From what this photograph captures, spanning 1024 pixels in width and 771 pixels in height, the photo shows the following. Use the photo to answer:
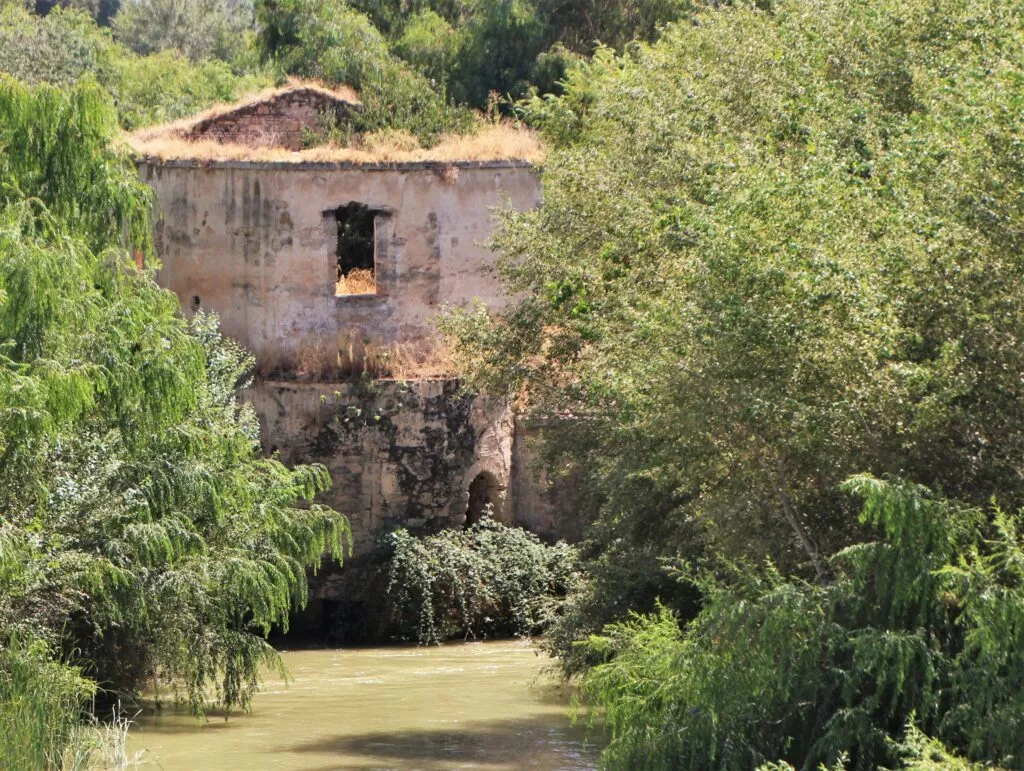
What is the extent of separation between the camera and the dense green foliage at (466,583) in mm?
23125

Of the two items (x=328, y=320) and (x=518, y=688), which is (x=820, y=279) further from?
(x=328, y=320)

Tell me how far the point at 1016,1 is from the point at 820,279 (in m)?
4.95

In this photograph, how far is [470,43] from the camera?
34.6 m

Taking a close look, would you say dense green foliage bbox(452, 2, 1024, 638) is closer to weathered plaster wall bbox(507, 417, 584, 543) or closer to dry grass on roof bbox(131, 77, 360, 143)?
weathered plaster wall bbox(507, 417, 584, 543)

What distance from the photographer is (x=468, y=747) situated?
52.3 ft

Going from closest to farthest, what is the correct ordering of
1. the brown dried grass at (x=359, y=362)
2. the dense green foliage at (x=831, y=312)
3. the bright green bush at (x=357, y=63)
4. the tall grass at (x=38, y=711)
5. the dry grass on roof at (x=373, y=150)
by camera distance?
the dense green foliage at (x=831, y=312) < the tall grass at (x=38, y=711) < the brown dried grass at (x=359, y=362) < the dry grass on roof at (x=373, y=150) < the bright green bush at (x=357, y=63)

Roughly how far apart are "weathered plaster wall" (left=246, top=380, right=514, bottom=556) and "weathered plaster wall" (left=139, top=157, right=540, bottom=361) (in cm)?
119

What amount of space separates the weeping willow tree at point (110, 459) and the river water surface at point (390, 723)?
61 cm

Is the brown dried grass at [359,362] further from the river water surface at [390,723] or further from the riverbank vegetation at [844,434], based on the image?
the riverbank vegetation at [844,434]

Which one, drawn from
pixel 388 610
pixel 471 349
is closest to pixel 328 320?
pixel 388 610

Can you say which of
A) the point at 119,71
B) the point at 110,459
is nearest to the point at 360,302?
the point at 110,459

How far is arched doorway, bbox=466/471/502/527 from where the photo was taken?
2503 centimetres

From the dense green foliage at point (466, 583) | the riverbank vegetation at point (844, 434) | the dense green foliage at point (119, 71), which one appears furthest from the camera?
the dense green foliage at point (119, 71)

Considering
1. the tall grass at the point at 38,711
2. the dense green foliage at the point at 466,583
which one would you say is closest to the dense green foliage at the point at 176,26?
the dense green foliage at the point at 466,583
